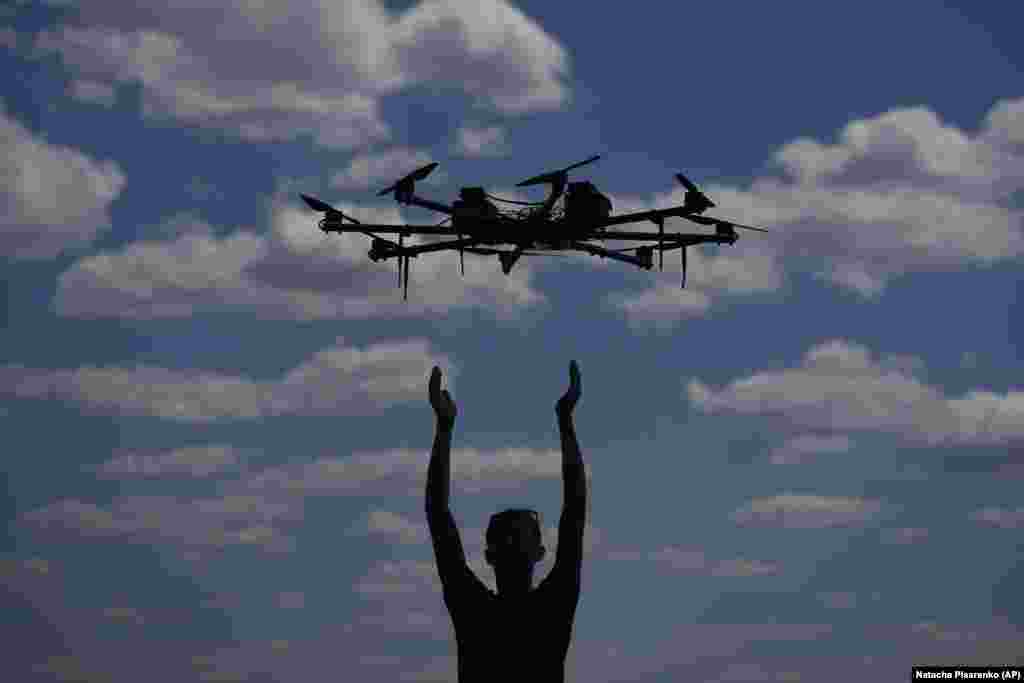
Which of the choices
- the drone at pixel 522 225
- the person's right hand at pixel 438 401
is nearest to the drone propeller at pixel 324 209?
the drone at pixel 522 225

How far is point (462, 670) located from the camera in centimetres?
1480

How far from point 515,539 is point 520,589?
58cm

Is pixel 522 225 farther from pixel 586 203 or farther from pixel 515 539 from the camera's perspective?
pixel 515 539

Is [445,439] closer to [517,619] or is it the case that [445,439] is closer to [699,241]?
[517,619]

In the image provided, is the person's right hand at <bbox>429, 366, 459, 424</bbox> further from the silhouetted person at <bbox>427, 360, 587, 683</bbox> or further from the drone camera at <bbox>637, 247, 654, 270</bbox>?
the drone camera at <bbox>637, 247, 654, 270</bbox>

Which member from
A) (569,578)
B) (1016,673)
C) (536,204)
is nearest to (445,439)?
(569,578)

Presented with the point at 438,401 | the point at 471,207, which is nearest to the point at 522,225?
the point at 471,207

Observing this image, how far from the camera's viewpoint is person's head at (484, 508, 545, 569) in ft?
47.2

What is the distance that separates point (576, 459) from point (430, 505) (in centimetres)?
167

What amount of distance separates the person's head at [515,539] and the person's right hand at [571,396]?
1082mm

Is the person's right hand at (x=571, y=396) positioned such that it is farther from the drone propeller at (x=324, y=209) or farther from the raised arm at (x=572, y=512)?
the drone propeller at (x=324, y=209)

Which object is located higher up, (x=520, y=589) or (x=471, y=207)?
(x=471, y=207)

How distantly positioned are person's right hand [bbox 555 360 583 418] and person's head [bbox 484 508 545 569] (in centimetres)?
108

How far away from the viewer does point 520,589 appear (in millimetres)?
14586
